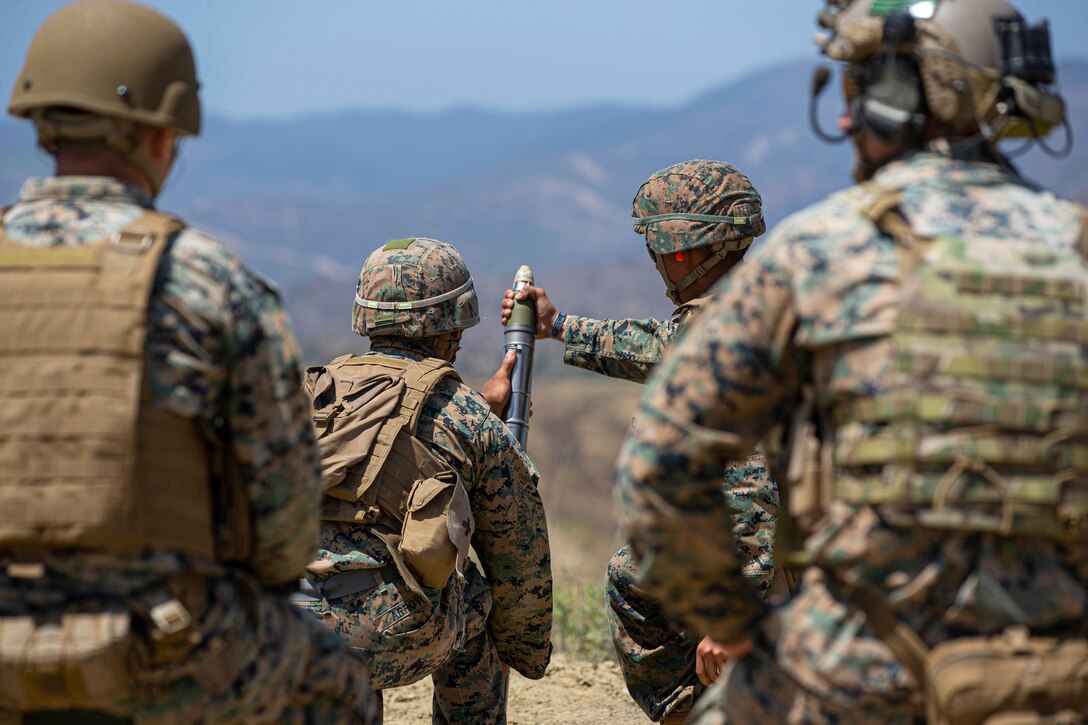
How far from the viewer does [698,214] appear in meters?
5.85

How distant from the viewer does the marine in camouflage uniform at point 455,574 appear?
5160 millimetres

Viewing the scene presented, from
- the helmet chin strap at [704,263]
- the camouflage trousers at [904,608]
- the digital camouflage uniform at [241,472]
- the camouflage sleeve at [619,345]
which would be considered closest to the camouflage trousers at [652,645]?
the camouflage sleeve at [619,345]

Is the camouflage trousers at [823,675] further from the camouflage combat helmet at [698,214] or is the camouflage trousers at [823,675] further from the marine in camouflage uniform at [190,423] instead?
the camouflage combat helmet at [698,214]

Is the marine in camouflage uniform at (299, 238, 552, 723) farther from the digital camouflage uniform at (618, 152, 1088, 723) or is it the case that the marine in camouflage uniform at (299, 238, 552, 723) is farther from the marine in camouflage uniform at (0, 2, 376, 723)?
the digital camouflage uniform at (618, 152, 1088, 723)

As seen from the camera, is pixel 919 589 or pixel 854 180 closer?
pixel 919 589

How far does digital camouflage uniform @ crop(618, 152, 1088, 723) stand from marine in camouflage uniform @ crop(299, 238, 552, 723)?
2109 mm

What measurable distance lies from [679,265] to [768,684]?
3.04 m

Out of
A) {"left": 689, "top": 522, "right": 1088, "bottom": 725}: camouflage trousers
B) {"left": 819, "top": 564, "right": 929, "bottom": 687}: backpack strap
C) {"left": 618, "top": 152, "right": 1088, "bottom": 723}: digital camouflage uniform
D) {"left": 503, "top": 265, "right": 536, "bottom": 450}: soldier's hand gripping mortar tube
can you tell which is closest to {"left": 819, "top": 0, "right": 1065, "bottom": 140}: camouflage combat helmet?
{"left": 618, "top": 152, "right": 1088, "bottom": 723}: digital camouflage uniform

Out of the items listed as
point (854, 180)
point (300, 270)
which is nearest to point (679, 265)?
point (854, 180)

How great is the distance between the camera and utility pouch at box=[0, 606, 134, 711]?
2.96 meters

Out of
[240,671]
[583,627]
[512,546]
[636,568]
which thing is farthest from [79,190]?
[583,627]

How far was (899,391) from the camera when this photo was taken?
9.49ft

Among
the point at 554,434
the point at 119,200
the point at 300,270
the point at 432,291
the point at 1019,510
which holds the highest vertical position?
the point at 119,200

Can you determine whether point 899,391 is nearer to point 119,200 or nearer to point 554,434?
point 119,200
